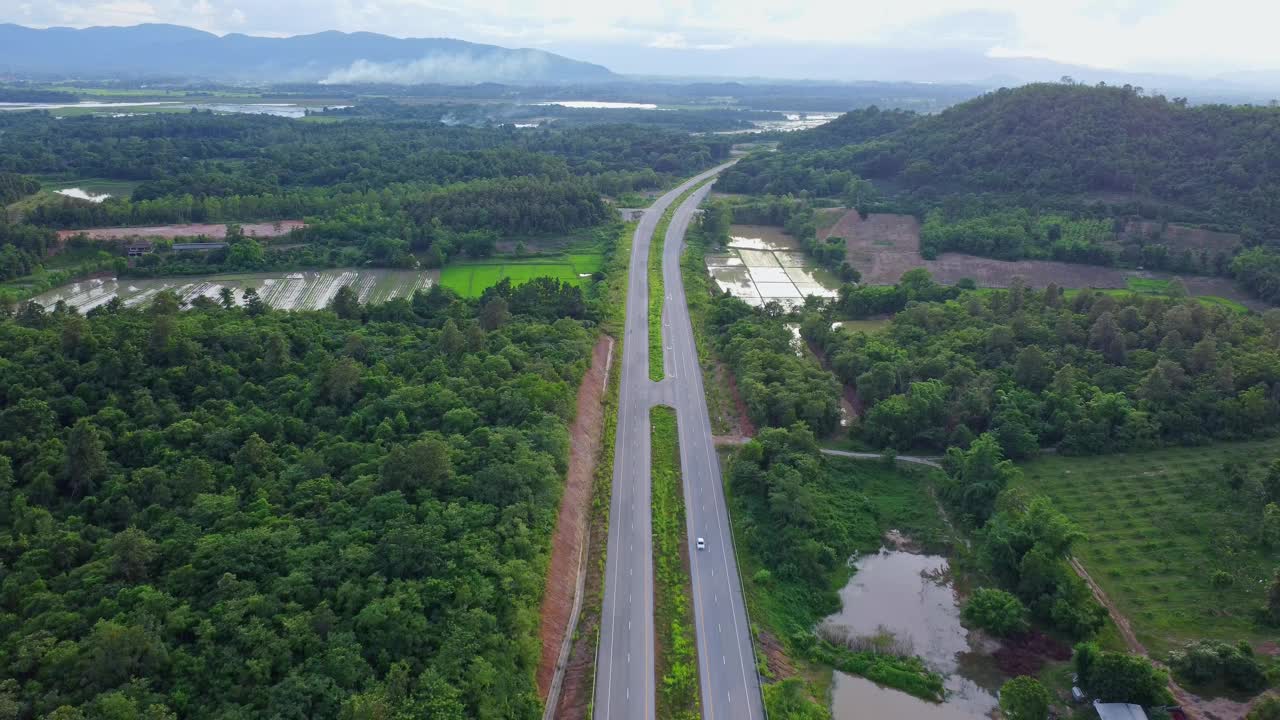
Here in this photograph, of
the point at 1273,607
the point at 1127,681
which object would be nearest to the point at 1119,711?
the point at 1127,681

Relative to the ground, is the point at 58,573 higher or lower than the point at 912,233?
lower

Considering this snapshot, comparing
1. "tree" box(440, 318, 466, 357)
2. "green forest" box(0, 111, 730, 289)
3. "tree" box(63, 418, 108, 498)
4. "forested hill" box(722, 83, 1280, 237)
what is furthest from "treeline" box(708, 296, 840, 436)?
"forested hill" box(722, 83, 1280, 237)

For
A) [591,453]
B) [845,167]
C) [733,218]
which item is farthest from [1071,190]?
[591,453]

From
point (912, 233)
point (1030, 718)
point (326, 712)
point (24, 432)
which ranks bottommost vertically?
point (1030, 718)

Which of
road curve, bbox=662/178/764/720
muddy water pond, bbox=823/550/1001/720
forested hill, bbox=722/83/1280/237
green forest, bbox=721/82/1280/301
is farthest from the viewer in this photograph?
forested hill, bbox=722/83/1280/237

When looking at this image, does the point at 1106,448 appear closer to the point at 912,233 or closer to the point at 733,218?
the point at 912,233

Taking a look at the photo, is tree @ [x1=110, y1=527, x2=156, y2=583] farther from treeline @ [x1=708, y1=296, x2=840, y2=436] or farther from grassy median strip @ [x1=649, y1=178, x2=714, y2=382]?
grassy median strip @ [x1=649, y1=178, x2=714, y2=382]
